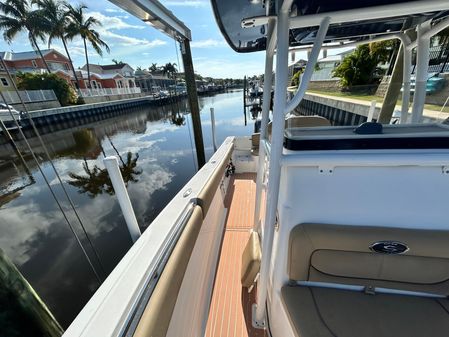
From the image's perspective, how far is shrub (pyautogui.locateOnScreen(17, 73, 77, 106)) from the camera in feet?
53.8

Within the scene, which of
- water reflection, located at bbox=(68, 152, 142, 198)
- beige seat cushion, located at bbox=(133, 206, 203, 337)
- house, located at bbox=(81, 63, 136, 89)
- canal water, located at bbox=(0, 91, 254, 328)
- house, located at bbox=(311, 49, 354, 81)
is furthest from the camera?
house, located at bbox=(81, 63, 136, 89)

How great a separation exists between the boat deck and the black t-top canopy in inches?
77.3

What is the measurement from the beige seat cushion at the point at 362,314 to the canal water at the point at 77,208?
2.07 metres

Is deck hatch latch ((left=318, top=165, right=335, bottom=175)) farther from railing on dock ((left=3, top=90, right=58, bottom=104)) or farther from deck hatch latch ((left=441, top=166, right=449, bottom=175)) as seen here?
railing on dock ((left=3, top=90, right=58, bottom=104))

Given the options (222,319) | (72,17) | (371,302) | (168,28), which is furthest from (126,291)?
(72,17)

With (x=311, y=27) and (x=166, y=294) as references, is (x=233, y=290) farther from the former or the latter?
(x=311, y=27)

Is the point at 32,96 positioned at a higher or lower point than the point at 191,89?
lower

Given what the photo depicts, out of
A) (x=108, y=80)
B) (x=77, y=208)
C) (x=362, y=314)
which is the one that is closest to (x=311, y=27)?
(x=362, y=314)

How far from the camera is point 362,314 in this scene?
1.01 meters

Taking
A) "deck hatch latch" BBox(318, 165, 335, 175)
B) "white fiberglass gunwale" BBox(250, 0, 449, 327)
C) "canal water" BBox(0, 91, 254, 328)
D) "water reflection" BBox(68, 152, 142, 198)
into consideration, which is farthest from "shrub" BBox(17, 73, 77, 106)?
"deck hatch latch" BBox(318, 165, 335, 175)

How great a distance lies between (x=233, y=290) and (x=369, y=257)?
121 centimetres

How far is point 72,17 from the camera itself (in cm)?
2267

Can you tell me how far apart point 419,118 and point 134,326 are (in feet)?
7.57

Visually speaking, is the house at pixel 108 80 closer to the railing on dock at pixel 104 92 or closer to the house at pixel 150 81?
the house at pixel 150 81
